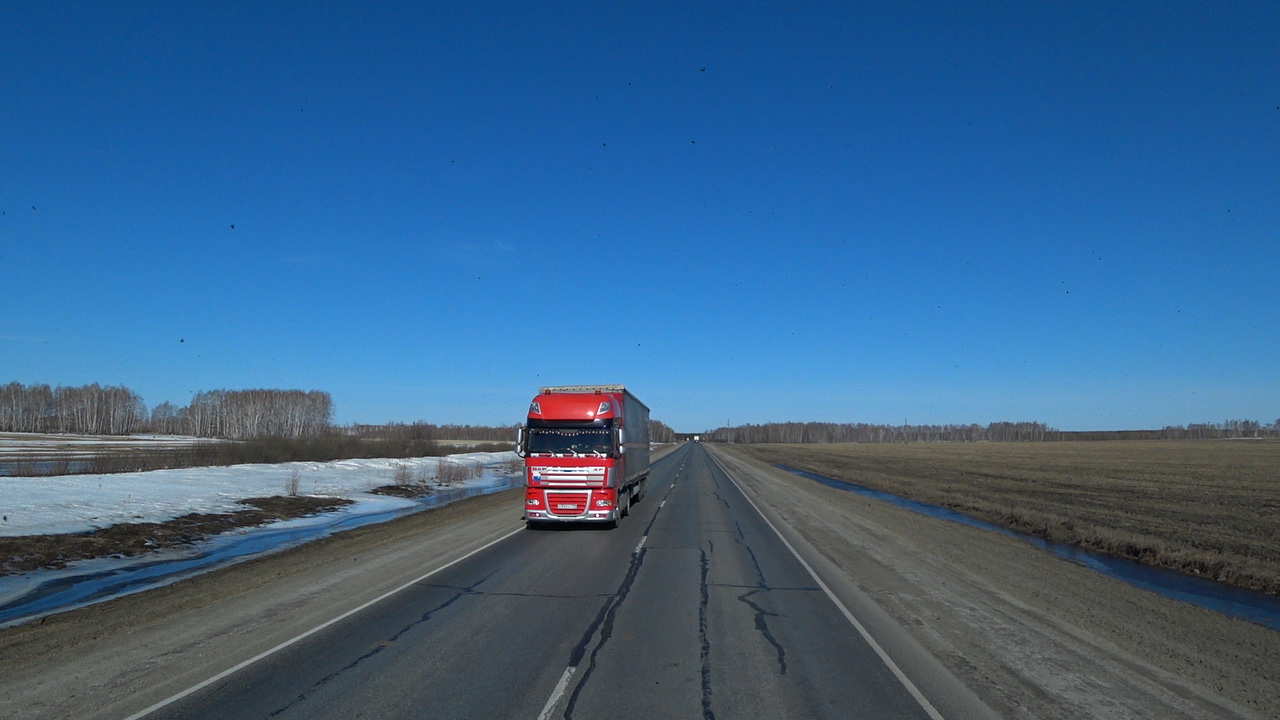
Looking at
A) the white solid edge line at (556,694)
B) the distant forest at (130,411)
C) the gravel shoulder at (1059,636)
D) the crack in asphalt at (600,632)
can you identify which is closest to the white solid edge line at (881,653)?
the gravel shoulder at (1059,636)

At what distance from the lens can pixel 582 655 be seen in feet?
25.0

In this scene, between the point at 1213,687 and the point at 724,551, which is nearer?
the point at 1213,687

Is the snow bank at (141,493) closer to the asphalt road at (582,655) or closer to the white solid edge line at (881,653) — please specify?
the asphalt road at (582,655)

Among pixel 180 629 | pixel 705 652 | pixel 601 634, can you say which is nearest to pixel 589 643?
pixel 601 634

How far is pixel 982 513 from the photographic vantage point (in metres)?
27.9

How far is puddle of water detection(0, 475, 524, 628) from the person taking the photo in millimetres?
11664

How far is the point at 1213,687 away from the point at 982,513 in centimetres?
2239

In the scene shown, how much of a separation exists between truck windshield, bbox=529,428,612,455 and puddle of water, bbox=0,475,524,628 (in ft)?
→ 22.8

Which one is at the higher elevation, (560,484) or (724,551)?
(560,484)

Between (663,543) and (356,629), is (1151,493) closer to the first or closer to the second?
(663,543)

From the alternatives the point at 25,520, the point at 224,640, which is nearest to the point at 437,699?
the point at 224,640

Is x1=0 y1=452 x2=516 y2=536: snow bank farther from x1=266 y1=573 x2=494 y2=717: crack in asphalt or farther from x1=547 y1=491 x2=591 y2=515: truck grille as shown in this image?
x1=266 y1=573 x2=494 y2=717: crack in asphalt

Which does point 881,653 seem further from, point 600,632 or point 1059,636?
point 600,632

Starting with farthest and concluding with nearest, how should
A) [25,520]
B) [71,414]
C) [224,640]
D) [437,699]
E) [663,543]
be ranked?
[71,414]
[25,520]
[663,543]
[224,640]
[437,699]
